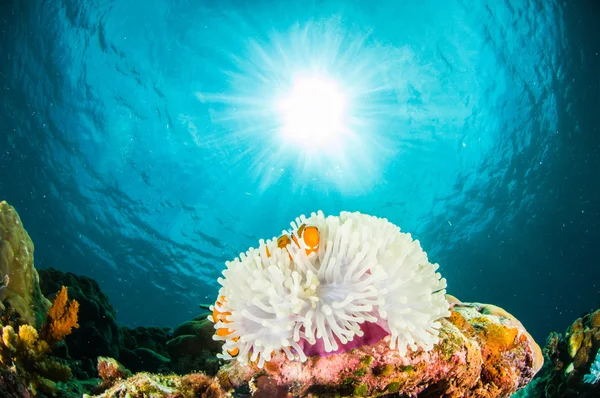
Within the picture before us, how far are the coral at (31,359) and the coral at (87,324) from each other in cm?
142

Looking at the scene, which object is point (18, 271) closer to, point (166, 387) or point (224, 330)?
point (166, 387)

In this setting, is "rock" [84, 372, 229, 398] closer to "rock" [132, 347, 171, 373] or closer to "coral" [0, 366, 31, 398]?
"coral" [0, 366, 31, 398]

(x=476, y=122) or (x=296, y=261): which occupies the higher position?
(x=476, y=122)

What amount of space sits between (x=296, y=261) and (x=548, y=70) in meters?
24.7

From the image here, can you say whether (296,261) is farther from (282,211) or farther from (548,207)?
(548,207)

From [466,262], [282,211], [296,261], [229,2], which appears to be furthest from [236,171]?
[466,262]

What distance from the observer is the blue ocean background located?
1694 centimetres

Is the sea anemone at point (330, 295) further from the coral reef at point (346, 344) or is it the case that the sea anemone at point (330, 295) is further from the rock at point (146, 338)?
the rock at point (146, 338)

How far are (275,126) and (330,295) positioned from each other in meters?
18.8

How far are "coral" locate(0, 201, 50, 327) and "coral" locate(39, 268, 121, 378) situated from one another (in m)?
1.27

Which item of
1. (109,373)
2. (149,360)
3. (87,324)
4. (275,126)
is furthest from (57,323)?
(275,126)

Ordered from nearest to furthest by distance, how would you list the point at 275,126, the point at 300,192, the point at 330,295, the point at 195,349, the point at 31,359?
the point at 330,295 < the point at 31,359 < the point at 195,349 < the point at 275,126 < the point at 300,192

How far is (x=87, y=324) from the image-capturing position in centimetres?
575

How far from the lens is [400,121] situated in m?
20.6
